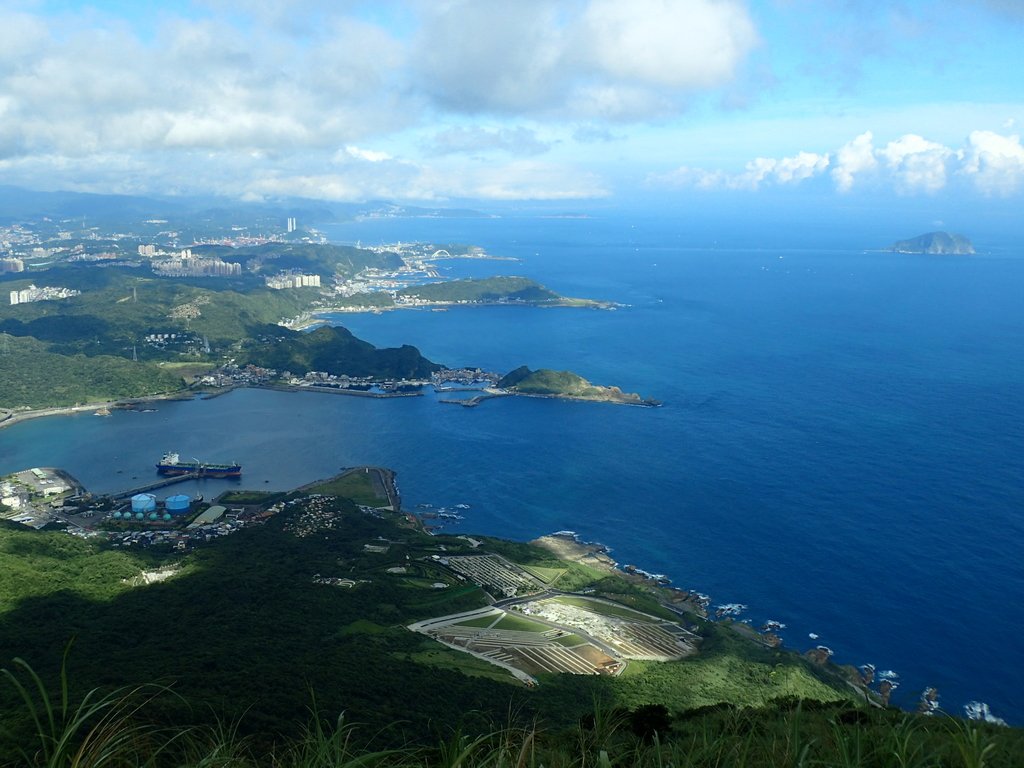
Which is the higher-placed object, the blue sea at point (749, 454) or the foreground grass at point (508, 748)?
the foreground grass at point (508, 748)

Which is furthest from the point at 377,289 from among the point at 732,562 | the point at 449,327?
the point at 732,562

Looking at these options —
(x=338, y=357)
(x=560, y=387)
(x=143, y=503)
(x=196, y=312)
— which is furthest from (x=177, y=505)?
(x=196, y=312)

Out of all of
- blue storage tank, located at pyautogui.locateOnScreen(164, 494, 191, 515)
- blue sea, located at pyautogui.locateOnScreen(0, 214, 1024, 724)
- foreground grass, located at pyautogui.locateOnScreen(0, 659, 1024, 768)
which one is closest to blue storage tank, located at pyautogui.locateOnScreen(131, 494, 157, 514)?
blue storage tank, located at pyautogui.locateOnScreen(164, 494, 191, 515)

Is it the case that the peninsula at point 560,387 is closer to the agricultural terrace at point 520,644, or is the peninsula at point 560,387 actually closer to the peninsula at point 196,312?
the peninsula at point 196,312

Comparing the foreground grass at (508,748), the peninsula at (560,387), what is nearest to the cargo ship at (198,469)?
the peninsula at (560,387)

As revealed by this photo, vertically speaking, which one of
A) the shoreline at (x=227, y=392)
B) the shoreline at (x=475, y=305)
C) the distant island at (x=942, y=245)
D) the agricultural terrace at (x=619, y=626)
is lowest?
the agricultural terrace at (x=619, y=626)

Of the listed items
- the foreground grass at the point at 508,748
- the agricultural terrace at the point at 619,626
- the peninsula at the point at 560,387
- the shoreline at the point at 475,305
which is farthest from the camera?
the shoreline at the point at 475,305

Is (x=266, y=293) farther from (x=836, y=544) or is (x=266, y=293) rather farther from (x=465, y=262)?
(x=836, y=544)
